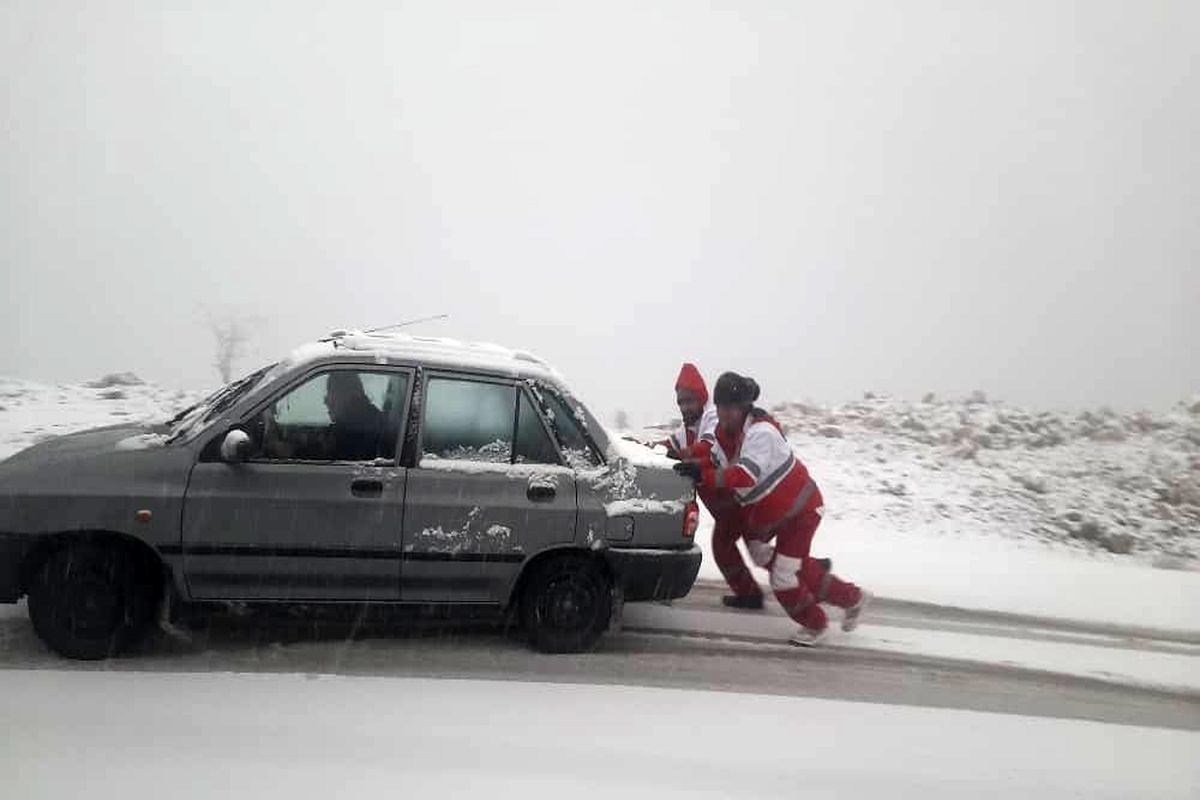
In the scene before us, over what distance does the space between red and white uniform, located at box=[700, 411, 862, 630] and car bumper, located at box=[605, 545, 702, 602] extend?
656 mm

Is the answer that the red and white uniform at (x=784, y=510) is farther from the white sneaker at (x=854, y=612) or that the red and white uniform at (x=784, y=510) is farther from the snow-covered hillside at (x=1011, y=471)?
the snow-covered hillside at (x=1011, y=471)

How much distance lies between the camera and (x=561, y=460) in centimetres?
502

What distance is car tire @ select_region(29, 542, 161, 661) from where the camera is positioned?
4.33 meters

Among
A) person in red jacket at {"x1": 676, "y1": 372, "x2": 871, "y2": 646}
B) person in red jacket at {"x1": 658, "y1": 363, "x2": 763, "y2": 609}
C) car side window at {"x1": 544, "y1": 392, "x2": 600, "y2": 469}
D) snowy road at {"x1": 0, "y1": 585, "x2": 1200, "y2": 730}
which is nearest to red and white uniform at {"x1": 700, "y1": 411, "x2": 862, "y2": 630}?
person in red jacket at {"x1": 676, "y1": 372, "x2": 871, "y2": 646}

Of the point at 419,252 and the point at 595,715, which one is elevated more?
the point at 419,252

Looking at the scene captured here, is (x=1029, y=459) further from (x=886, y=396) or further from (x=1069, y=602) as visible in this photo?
(x=1069, y=602)

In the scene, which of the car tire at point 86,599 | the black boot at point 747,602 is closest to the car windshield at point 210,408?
the car tire at point 86,599

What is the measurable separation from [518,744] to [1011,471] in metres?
9.62

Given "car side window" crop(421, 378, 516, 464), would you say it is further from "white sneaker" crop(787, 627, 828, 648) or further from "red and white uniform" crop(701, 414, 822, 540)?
"white sneaker" crop(787, 627, 828, 648)

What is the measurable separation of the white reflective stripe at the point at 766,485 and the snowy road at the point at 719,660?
0.98 m

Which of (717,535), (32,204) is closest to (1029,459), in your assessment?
(717,535)

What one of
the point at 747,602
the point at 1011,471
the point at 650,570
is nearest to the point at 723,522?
the point at 747,602

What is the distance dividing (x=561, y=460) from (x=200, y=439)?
1.98 m

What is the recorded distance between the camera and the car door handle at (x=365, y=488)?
461cm
